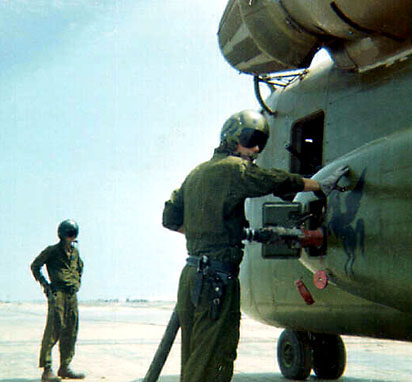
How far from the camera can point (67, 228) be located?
7.21 metres

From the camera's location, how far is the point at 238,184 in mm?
3402

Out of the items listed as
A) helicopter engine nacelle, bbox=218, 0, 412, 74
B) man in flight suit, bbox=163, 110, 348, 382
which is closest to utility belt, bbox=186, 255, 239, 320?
man in flight suit, bbox=163, 110, 348, 382

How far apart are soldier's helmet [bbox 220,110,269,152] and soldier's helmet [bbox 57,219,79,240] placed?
4.00m

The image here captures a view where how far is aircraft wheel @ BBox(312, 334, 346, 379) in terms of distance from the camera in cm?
710

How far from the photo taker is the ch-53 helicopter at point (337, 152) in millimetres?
3254

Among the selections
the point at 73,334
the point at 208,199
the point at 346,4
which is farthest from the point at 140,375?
the point at 346,4

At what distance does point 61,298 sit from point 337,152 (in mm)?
3788

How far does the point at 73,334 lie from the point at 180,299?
3848mm

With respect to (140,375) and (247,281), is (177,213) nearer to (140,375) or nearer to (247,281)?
(247,281)

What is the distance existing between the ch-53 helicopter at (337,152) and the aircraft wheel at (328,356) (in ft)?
3.50

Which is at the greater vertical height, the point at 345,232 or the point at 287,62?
the point at 287,62

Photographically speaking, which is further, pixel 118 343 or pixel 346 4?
pixel 118 343

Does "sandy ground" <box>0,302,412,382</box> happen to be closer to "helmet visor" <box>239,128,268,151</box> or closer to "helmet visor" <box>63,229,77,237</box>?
"helmet visor" <box>63,229,77,237</box>

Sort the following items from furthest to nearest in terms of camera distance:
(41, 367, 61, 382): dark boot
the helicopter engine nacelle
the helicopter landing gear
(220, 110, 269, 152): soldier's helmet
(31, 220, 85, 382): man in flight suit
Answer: the helicopter landing gear
(31, 220, 85, 382): man in flight suit
(41, 367, 61, 382): dark boot
the helicopter engine nacelle
(220, 110, 269, 152): soldier's helmet
